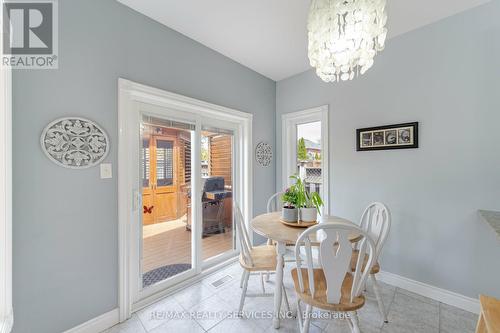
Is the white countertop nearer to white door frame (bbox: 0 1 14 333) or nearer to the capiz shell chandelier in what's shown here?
the capiz shell chandelier

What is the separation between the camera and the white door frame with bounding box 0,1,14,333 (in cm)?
112

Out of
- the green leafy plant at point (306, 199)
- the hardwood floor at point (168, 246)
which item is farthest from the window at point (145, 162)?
the green leafy plant at point (306, 199)

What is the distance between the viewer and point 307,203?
5.98ft

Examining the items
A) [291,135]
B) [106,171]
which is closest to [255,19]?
[291,135]

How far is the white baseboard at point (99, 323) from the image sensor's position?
1483 mm

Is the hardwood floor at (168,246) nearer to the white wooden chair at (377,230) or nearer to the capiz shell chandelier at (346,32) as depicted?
the white wooden chair at (377,230)

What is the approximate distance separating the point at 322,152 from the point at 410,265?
1538 mm

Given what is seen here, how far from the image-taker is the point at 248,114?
2.84m

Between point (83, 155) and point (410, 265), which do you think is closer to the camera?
point (83, 155)

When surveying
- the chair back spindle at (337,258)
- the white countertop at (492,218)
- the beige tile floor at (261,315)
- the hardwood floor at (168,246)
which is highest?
the white countertop at (492,218)

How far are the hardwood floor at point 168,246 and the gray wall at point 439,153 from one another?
6.51 ft

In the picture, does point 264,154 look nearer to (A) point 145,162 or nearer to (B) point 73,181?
(A) point 145,162

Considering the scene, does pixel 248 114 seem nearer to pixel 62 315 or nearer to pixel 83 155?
pixel 83 155

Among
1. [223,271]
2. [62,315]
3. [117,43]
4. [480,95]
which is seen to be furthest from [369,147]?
[62,315]
